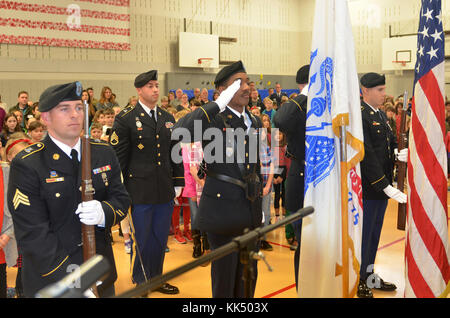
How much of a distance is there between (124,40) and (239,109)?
10579 millimetres

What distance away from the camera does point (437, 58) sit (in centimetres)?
313

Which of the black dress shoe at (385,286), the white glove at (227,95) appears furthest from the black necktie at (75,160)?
the black dress shoe at (385,286)

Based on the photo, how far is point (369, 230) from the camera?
12.7 ft

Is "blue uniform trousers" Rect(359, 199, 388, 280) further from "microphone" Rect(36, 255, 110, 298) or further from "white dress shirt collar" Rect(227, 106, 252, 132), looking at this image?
"microphone" Rect(36, 255, 110, 298)

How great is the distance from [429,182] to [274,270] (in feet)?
6.27

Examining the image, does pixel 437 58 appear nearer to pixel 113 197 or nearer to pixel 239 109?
pixel 239 109

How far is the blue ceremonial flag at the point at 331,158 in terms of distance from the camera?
9.11 ft

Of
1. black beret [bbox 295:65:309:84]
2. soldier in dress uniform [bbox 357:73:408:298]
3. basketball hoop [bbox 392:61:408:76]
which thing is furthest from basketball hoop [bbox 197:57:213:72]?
black beret [bbox 295:65:309:84]

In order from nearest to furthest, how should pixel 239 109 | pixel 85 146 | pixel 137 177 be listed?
pixel 85 146
pixel 239 109
pixel 137 177

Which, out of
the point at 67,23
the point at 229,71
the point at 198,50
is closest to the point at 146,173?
the point at 229,71

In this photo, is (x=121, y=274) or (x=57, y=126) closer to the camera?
(x=57, y=126)

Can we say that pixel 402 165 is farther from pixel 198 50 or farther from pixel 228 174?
pixel 198 50

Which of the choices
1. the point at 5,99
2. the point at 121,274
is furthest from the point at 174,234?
the point at 5,99

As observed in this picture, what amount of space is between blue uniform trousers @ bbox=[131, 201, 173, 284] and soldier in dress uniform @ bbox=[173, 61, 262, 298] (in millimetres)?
1034
